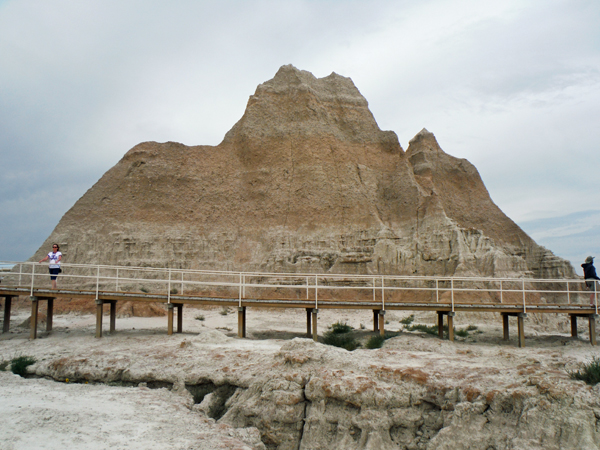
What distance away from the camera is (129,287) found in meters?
31.4

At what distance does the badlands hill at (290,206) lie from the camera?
3169 cm

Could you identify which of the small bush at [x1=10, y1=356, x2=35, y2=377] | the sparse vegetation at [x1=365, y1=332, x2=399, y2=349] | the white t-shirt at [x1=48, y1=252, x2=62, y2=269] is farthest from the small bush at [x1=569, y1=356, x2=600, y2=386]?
the white t-shirt at [x1=48, y1=252, x2=62, y2=269]

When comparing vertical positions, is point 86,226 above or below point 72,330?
above

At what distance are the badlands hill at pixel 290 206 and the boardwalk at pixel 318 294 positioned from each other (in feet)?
5.60

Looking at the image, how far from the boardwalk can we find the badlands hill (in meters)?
1.71

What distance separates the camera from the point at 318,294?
29.8 meters

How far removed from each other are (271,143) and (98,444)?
3156 cm

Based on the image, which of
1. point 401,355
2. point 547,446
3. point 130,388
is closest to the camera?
point 547,446

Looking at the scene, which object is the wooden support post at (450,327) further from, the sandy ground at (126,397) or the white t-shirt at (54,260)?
the white t-shirt at (54,260)

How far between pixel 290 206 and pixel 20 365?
2383cm

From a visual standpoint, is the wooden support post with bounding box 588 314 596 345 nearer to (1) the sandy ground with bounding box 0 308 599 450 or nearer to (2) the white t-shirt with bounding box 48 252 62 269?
(1) the sandy ground with bounding box 0 308 599 450

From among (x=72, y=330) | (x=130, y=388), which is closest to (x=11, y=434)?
(x=130, y=388)

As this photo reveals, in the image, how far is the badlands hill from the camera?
31688mm

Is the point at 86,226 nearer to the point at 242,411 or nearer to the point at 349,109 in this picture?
the point at 349,109
